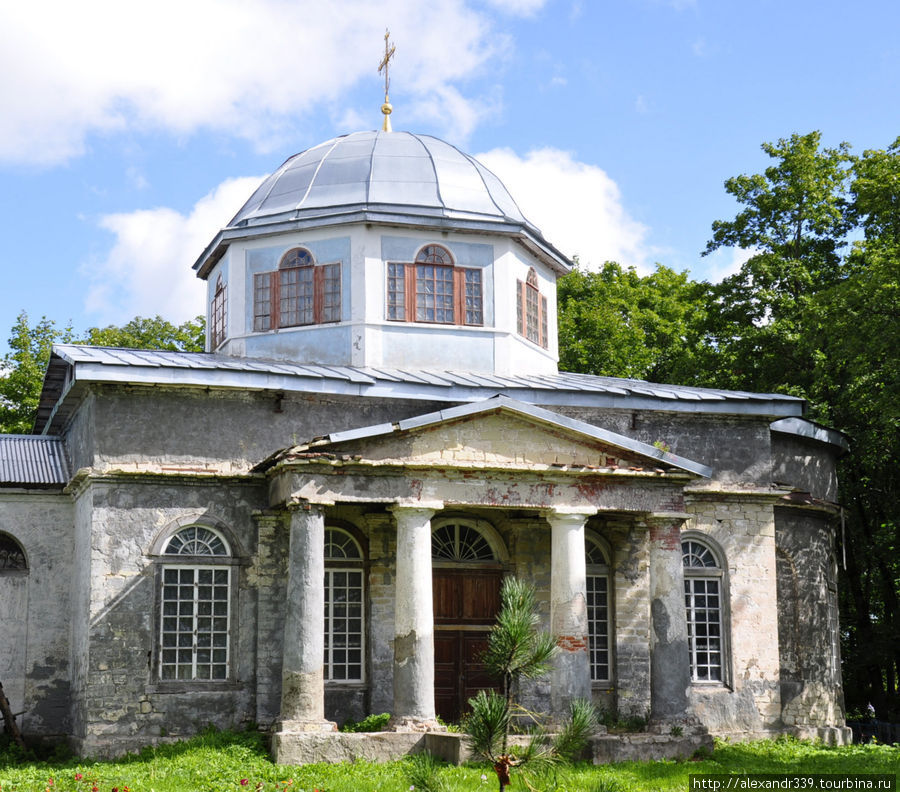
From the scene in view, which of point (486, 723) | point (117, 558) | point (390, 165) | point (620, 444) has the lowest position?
point (486, 723)

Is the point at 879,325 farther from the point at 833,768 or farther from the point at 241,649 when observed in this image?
the point at 241,649

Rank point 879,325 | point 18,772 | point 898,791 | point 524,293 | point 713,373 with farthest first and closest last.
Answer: point 713,373, point 524,293, point 879,325, point 18,772, point 898,791

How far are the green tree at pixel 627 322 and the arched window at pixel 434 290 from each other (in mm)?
11499

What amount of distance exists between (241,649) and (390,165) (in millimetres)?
9018

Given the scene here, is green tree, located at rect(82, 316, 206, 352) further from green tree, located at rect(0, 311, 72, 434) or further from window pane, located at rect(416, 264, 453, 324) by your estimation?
window pane, located at rect(416, 264, 453, 324)

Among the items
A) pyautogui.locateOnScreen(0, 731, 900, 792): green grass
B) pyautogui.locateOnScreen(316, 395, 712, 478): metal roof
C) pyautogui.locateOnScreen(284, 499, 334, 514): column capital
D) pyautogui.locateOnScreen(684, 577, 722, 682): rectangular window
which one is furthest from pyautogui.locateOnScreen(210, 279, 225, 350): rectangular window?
pyautogui.locateOnScreen(684, 577, 722, 682): rectangular window

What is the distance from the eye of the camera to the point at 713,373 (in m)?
29.0

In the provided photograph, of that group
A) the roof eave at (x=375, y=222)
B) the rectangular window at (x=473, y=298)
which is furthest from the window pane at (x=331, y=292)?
the rectangular window at (x=473, y=298)

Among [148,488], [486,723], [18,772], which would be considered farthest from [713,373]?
[486,723]

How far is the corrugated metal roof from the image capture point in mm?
18734

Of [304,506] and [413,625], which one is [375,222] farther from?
[413,625]

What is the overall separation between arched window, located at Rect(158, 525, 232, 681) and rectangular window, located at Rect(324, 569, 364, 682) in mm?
1518

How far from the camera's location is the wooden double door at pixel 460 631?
18625 mm

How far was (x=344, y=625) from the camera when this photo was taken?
18.3 metres
